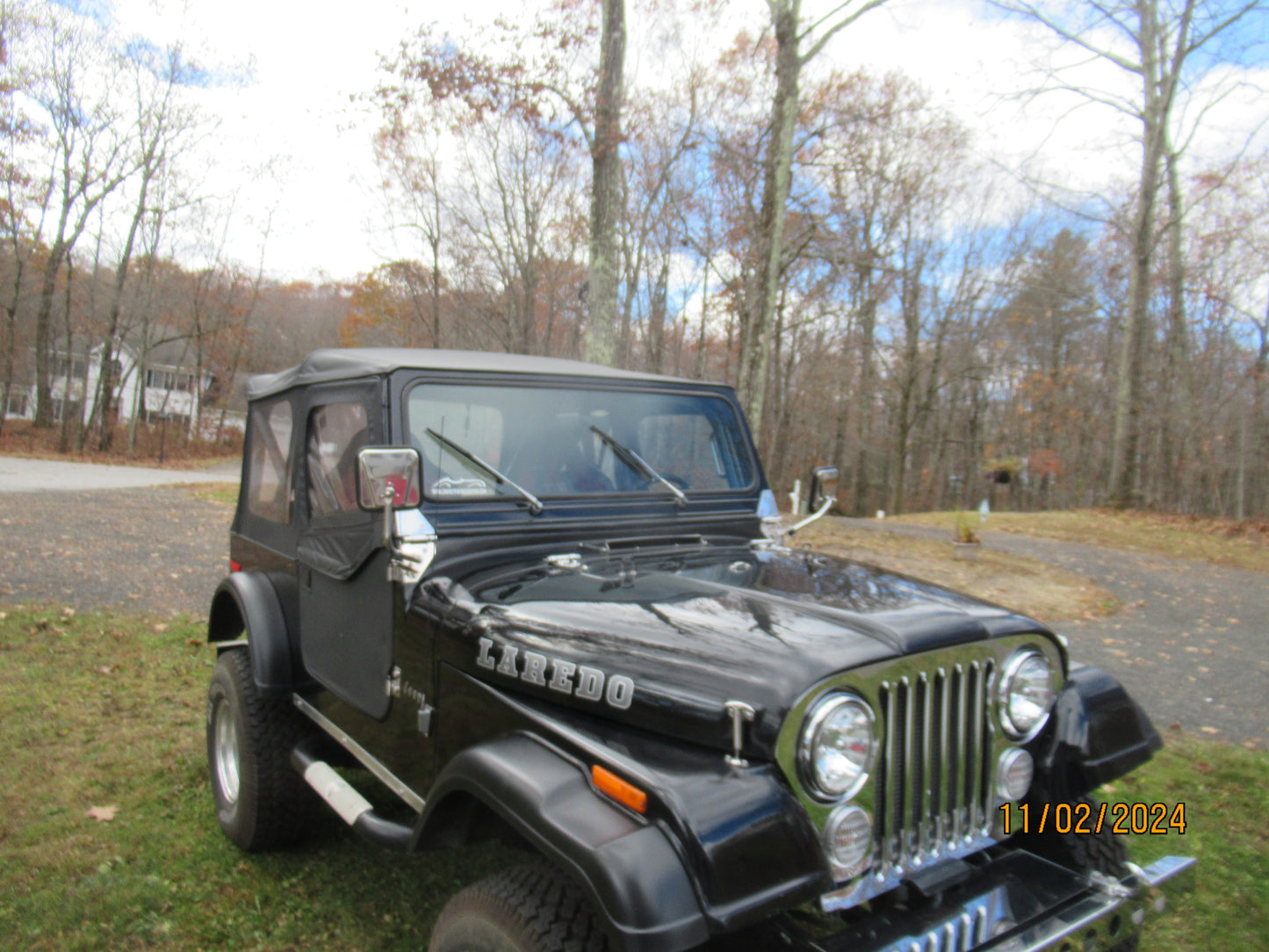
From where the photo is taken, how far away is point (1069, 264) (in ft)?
94.2

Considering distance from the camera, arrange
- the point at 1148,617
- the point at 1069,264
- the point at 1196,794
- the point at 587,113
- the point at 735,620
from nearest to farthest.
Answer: the point at 735,620 < the point at 1196,794 < the point at 1148,617 < the point at 587,113 < the point at 1069,264

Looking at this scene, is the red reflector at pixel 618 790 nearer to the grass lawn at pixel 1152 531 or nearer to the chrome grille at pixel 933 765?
the chrome grille at pixel 933 765

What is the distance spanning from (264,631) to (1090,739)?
2.90 metres

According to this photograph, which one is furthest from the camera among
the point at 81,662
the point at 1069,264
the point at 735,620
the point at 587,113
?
the point at 1069,264

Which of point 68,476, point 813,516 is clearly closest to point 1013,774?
point 813,516

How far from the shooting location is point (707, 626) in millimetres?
2066

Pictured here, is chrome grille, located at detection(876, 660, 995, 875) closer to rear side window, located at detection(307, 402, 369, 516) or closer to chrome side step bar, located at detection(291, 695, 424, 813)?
A: chrome side step bar, located at detection(291, 695, 424, 813)

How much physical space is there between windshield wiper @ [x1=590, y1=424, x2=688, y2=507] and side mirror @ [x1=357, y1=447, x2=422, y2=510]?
0.86 m

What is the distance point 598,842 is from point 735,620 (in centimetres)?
68

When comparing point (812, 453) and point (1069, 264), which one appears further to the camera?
point (812, 453)

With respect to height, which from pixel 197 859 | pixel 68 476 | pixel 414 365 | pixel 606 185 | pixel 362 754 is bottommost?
pixel 197 859

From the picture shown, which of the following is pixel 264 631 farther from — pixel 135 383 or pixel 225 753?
pixel 135 383

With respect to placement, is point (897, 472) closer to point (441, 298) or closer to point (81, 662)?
point (441, 298)

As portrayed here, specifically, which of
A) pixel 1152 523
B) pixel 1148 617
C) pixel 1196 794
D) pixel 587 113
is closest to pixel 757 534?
pixel 1196 794
